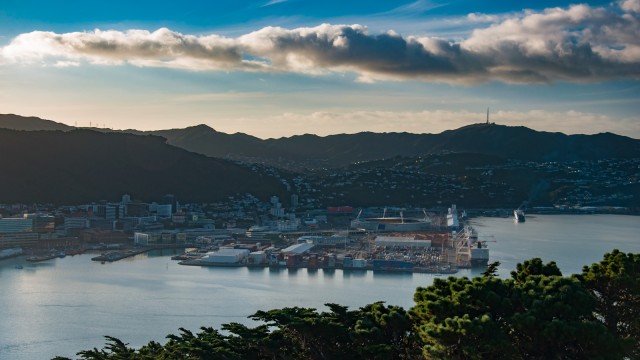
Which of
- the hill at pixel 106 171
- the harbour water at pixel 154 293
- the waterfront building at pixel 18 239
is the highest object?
the hill at pixel 106 171

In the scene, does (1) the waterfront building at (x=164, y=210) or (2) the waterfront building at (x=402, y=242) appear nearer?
(2) the waterfront building at (x=402, y=242)

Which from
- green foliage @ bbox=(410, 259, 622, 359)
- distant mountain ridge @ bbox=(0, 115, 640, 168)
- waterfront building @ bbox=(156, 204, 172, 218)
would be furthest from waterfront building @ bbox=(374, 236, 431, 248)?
distant mountain ridge @ bbox=(0, 115, 640, 168)

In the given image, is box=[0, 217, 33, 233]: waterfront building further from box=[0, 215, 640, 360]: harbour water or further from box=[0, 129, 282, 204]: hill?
box=[0, 129, 282, 204]: hill

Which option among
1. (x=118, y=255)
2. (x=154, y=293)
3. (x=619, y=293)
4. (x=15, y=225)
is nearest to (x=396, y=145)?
(x=15, y=225)

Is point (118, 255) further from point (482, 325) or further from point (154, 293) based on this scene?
point (482, 325)

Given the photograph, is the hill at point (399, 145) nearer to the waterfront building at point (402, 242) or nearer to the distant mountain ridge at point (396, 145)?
the distant mountain ridge at point (396, 145)

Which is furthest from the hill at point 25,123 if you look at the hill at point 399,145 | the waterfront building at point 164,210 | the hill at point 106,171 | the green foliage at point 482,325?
the green foliage at point 482,325
